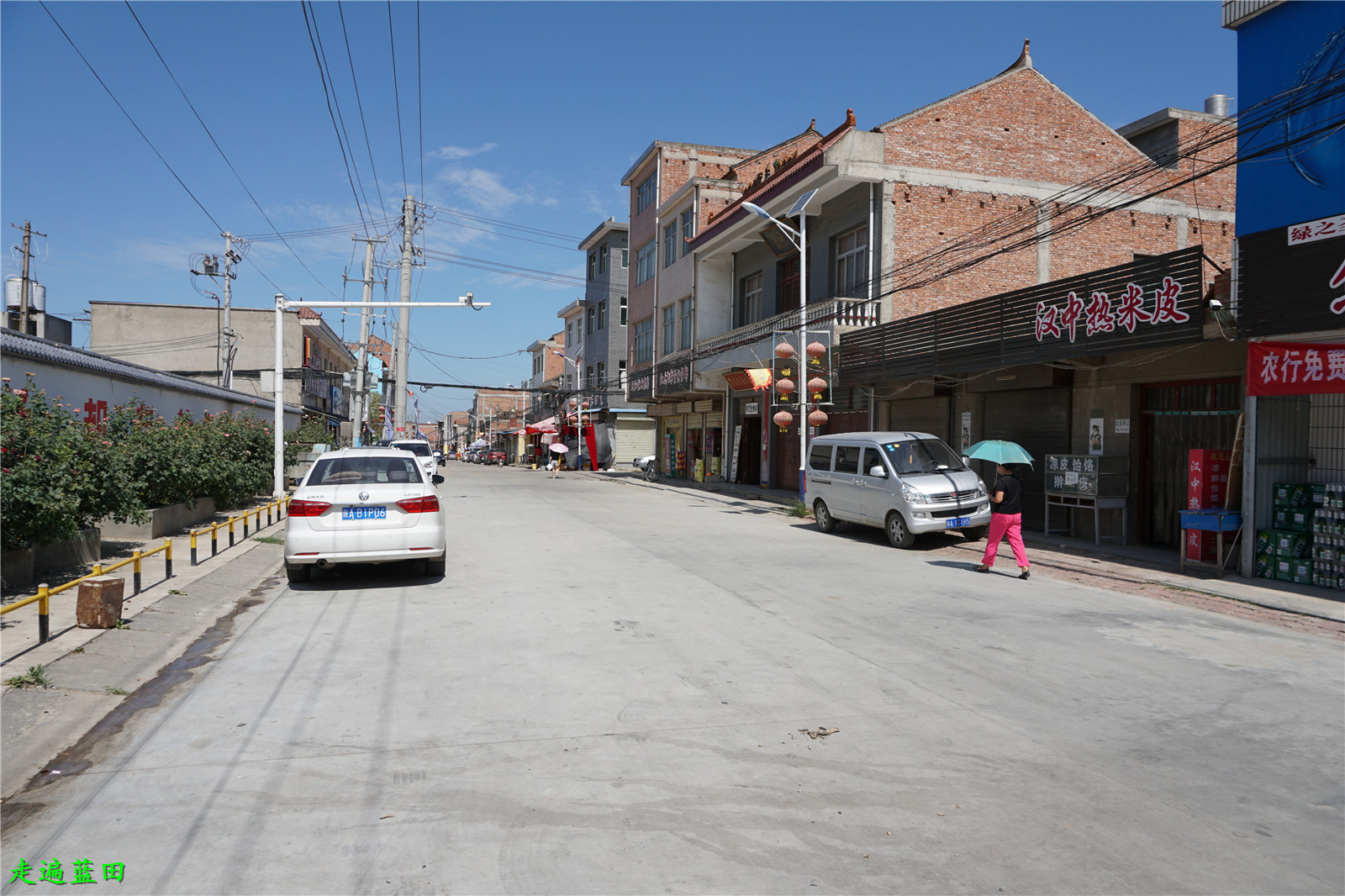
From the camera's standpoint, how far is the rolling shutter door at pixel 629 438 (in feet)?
184

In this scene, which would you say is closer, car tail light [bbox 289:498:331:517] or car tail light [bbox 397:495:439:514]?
car tail light [bbox 289:498:331:517]

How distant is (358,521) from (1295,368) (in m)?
11.9

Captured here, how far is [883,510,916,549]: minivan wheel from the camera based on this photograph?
14609mm

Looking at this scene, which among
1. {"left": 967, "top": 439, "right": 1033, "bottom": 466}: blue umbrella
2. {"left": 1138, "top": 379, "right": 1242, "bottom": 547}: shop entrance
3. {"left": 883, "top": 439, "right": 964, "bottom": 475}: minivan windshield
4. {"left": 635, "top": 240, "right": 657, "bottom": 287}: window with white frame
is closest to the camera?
{"left": 967, "top": 439, "right": 1033, "bottom": 466}: blue umbrella

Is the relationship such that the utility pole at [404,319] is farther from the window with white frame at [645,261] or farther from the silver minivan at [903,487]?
the silver minivan at [903,487]

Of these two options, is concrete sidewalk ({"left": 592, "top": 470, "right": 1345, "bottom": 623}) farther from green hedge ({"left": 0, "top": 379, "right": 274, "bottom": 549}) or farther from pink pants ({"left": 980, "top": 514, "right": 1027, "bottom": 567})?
green hedge ({"left": 0, "top": 379, "right": 274, "bottom": 549})

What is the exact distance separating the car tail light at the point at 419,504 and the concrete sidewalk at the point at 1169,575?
9501mm

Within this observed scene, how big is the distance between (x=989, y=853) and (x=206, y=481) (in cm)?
1645

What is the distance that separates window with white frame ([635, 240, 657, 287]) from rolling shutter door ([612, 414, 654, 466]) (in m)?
13.3

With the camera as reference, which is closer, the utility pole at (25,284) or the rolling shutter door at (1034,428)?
the rolling shutter door at (1034,428)

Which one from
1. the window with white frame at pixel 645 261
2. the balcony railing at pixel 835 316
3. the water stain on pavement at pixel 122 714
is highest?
the window with white frame at pixel 645 261

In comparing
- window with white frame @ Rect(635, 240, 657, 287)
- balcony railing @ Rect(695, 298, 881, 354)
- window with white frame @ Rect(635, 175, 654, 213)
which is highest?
window with white frame @ Rect(635, 175, 654, 213)

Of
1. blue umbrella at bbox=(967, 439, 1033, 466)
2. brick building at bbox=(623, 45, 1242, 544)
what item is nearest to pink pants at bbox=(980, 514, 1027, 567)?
blue umbrella at bbox=(967, 439, 1033, 466)

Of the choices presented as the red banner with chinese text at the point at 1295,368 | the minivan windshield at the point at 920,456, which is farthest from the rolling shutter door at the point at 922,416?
the red banner with chinese text at the point at 1295,368
